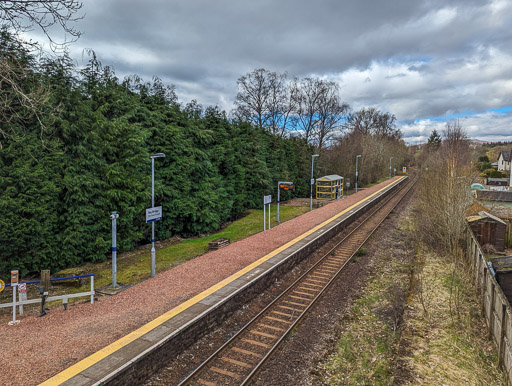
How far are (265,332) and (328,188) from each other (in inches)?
1160

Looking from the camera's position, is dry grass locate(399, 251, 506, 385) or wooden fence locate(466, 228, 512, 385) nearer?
wooden fence locate(466, 228, 512, 385)

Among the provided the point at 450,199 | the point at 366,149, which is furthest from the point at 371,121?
the point at 450,199

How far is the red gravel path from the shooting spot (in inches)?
266

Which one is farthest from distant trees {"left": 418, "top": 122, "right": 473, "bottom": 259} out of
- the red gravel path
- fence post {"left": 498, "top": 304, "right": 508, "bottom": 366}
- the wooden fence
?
the red gravel path

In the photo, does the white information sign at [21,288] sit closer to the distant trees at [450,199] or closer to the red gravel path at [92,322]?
the red gravel path at [92,322]

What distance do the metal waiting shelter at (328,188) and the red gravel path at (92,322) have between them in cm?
2333

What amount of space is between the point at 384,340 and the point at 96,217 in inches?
516

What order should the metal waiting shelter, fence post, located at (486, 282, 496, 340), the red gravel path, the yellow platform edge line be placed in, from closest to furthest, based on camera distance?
the yellow platform edge line, the red gravel path, fence post, located at (486, 282, 496, 340), the metal waiting shelter

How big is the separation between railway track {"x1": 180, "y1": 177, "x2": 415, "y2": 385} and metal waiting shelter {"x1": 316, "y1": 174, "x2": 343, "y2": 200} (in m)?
21.2

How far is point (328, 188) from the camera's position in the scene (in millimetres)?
36938

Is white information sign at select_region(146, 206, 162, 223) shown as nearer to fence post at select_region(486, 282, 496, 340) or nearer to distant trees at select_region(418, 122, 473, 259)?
fence post at select_region(486, 282, 496, 340)

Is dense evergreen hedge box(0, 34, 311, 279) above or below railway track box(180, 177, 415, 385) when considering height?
above

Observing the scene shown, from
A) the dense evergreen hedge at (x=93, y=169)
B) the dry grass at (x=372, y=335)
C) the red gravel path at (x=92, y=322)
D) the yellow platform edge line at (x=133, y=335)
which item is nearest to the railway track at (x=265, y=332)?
the dry grass at (x=372, y=335)

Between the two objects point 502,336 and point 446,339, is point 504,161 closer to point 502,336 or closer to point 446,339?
point 446,339
